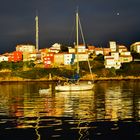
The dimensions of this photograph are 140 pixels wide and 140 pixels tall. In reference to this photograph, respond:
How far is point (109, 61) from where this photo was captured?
154 m

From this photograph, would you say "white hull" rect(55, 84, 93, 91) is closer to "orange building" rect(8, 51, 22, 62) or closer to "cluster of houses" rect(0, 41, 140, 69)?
"cluster of houses" rect(0, 41, 140, 69)

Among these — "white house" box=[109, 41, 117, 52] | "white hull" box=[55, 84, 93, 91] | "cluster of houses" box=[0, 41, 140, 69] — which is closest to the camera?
"white hull" box=[55, 84, 93, 91]

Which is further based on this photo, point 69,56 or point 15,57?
point 15,57

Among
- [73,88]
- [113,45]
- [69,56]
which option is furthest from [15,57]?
[73,88]

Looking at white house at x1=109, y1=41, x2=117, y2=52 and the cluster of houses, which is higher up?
white house at x1=109, y1=41, x2=117, y2=52

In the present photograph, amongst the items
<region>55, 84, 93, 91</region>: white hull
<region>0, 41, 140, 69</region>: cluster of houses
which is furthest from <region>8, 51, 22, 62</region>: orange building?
<region>55, 84, 93, 91</region>: white hull

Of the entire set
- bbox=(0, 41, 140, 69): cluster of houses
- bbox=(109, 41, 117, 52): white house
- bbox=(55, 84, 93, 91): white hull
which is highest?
bbox=(109, 41, 117, 52): white house

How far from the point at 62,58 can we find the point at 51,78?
26.8 metres

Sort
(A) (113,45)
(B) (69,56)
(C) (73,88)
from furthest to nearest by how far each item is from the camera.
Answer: (A) (113,45) < (B) (69,56) < (C) (73,88)

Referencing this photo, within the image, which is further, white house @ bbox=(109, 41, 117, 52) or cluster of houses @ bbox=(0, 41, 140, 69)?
white house @ bbox=(109, 41, 117, 52)

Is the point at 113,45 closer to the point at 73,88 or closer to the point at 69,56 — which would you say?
the point at 69,56

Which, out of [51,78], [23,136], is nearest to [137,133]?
[23,136]

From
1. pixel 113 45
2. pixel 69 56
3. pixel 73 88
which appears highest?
pixel 113 45

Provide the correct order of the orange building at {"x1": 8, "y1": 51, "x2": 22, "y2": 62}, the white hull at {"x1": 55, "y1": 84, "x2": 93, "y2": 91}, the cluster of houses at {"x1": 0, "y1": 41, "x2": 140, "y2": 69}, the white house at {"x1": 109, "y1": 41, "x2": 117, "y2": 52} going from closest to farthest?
the white hull at {"x1": 55, "y1": 84, "x2": 93, "y2": 91}, the cluster of houses at {"x1": 0, "y1": 41, "x2": 140, "y2": 69}, the orange building at {"x1": 8, "y1": 51, "x2": 22, "y2": 62}, the white house at {"x1": 109, "y1": 41, "x2": 117, "y2": 52}
